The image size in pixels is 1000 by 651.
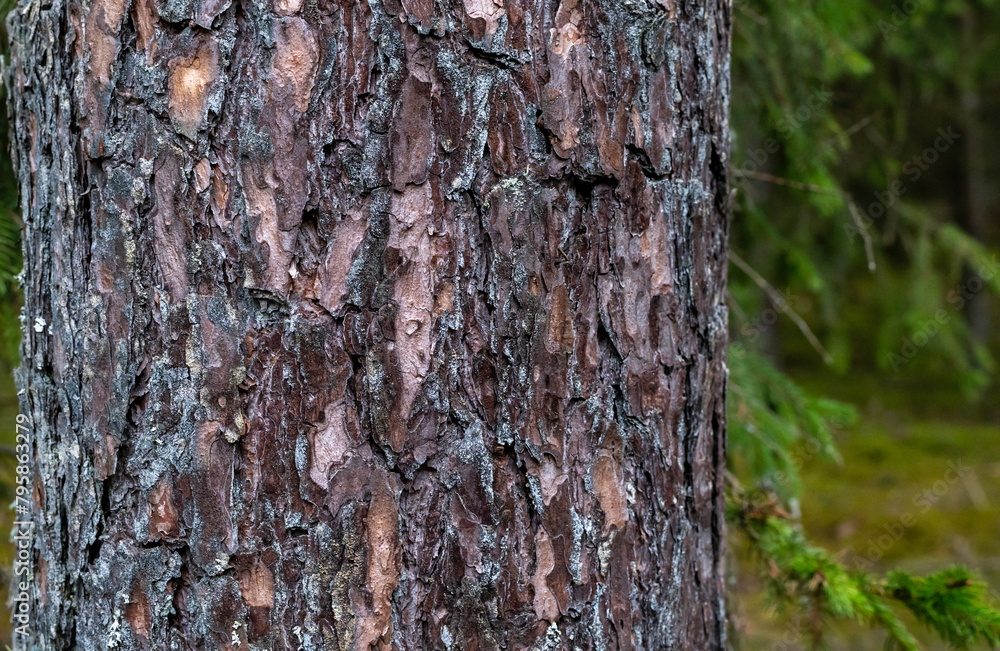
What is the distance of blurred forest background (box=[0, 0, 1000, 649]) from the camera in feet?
5.57

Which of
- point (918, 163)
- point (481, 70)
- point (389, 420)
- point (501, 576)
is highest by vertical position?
point (918, 163)

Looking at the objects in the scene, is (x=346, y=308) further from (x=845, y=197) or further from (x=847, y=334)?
(x=847, y=334)

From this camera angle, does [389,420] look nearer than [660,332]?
Yes

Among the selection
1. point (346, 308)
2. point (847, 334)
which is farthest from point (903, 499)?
point (346, 308)

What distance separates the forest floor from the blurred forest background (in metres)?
0.02

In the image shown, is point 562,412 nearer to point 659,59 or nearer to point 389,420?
point 389,420

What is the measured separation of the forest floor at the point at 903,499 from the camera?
15.0ft

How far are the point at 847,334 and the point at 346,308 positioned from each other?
538 cm

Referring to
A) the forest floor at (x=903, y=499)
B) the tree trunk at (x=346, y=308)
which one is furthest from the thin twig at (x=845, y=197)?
the forest floor at (x=903, y=499)

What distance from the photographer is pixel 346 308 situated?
3.16 feet

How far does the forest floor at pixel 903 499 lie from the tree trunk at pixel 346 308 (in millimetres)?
2976

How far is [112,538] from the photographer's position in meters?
1.01

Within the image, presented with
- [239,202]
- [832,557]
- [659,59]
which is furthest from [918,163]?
[239,202]

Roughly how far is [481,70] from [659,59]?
256 millimetres
